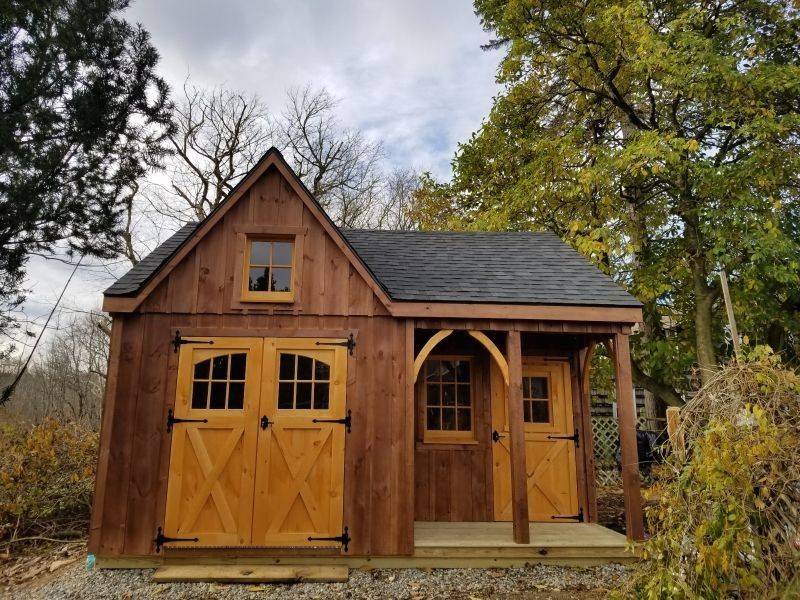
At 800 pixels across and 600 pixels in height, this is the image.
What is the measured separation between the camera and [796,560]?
2.59 m

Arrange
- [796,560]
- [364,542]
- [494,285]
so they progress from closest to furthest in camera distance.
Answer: [796,560]
[364,542]
[494,285]

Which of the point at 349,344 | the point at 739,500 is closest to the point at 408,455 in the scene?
the point at 349,344

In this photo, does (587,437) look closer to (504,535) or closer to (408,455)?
(504,535)

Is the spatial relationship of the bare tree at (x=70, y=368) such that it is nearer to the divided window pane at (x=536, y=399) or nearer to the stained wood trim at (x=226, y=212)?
the stained wood trim at (x=226, y=212)

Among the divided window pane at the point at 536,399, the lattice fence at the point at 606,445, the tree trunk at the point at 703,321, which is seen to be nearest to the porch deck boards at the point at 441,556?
the divided window pane at the point at 536,399

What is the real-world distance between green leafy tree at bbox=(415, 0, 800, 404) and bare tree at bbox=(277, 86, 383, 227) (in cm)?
984

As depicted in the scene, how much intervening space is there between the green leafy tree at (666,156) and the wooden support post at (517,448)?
389 cm

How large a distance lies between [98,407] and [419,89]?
1633 centimetres

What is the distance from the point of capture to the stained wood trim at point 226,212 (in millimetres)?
5520

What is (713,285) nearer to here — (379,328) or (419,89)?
(379,328)

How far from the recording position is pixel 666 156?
8.66 metres

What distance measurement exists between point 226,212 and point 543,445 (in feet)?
17.8

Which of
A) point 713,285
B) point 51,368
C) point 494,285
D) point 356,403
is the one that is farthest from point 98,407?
point 713,285

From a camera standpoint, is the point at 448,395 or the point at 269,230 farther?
the point at 448,395
